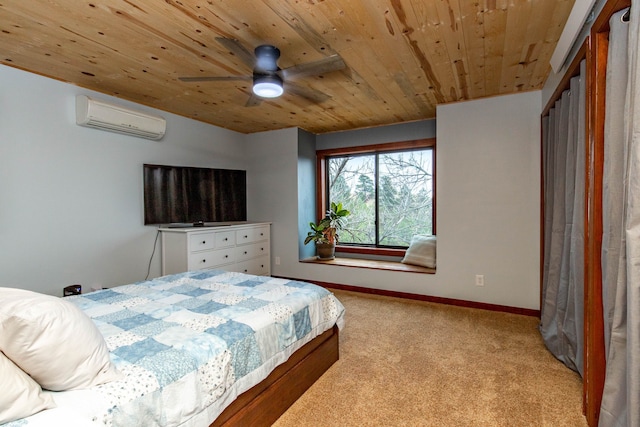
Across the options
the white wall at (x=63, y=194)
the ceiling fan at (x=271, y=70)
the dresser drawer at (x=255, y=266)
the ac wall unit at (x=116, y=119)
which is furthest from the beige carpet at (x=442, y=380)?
the ac wall unit at (x=116, y=119)

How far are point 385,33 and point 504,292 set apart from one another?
2.85 metres

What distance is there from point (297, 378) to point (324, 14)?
86.3 inches

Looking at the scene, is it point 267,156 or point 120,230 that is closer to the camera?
point 120,230

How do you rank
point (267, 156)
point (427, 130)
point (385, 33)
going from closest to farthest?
1. point (385, 33)
2. point (427, 130)
3. point (267, 156)

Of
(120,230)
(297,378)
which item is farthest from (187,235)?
(297,378)

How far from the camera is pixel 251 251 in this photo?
14.6ft

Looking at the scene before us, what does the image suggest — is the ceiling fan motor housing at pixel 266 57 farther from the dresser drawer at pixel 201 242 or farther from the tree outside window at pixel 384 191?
the tree outside window at pixel 384 191

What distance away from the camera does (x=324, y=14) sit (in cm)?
190

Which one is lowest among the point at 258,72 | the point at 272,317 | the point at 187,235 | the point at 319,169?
the point at 272,317

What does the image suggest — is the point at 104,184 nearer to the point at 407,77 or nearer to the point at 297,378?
the point at 297,378

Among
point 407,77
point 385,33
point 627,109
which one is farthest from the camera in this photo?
point 407,77

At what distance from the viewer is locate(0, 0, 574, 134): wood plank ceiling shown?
185 cm

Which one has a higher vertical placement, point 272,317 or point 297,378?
point 272,317

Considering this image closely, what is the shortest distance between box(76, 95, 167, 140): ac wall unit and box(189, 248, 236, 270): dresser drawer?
4.73 feet
